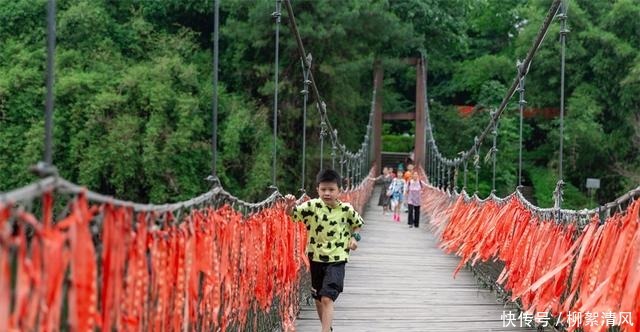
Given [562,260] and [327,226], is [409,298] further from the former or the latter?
[562,260]

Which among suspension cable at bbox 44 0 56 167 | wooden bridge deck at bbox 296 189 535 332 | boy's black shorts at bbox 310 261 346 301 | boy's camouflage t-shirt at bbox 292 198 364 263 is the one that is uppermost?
suspension cable at bbox 44 0 56 167

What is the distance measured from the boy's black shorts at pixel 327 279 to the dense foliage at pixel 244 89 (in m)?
A: 13.1

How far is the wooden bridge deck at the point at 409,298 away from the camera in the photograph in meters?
4.87

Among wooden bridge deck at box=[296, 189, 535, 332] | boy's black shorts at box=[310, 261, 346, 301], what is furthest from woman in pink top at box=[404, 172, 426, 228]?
boy's black shorts at box=[310, 261, 346, 301]

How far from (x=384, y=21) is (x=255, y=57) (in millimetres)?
2431

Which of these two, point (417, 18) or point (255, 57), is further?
point (417, 18)

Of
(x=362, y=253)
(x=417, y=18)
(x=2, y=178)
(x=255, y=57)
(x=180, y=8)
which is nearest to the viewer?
(x=362, y=253)

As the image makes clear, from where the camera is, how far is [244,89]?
19.4 meters

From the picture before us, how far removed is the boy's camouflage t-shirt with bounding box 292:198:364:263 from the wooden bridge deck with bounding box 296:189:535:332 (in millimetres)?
701

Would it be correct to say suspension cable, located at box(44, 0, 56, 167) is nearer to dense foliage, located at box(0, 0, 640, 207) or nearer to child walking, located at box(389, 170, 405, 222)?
child walking, located at box(389, 170, 405, 222)

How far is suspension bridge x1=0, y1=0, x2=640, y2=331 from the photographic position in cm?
165

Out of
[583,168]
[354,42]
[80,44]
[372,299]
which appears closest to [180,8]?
[80,44]

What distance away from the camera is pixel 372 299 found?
5785 millimetres

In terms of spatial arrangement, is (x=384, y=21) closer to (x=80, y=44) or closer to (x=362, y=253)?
(x=80, y=44)
